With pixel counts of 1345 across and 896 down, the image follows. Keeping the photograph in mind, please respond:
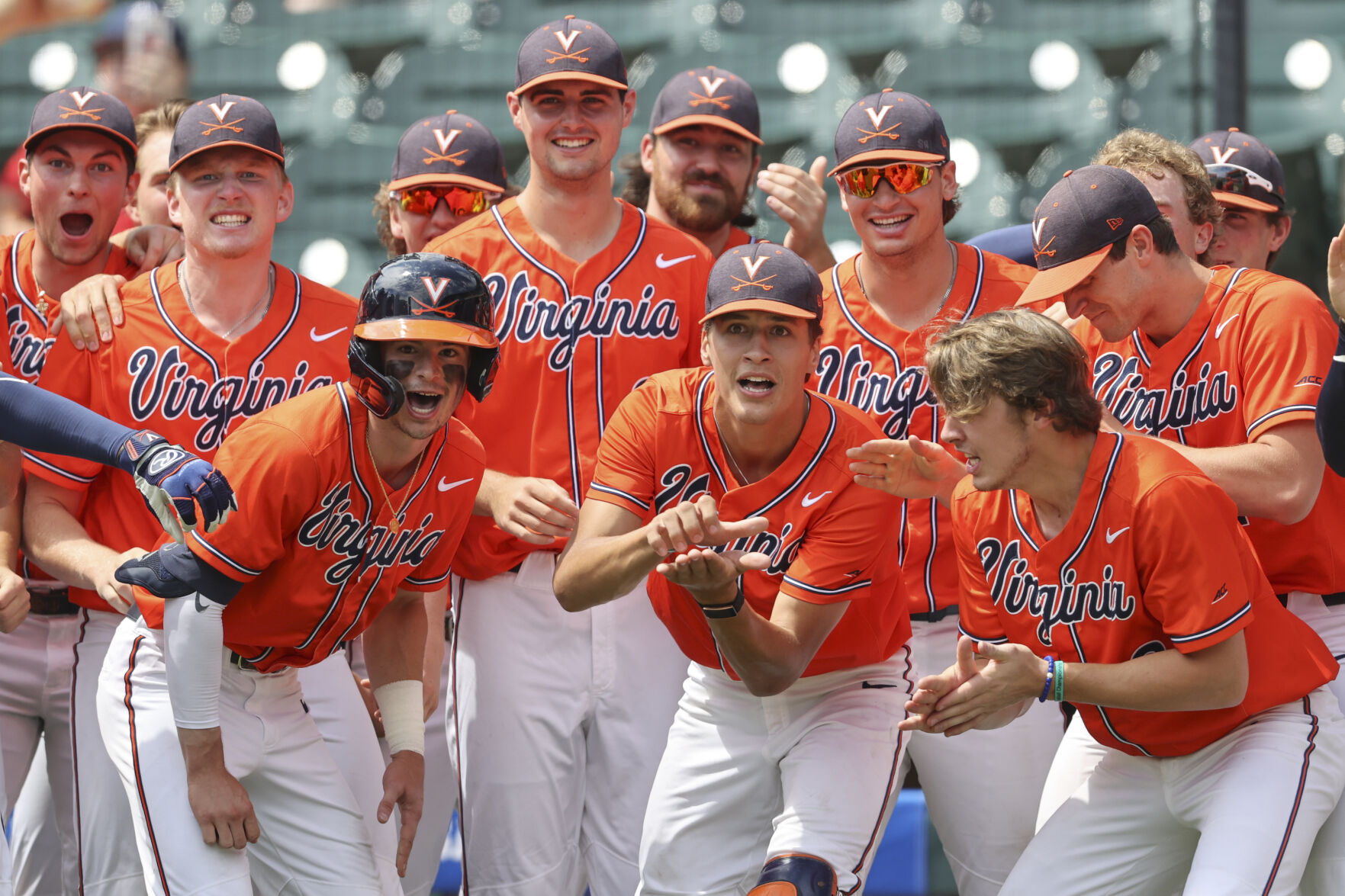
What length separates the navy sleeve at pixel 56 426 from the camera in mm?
3250

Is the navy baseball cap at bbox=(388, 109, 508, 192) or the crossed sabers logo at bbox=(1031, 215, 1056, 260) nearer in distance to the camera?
the crossed sabers logo at bbox=(1031, 215, 1056, 260)

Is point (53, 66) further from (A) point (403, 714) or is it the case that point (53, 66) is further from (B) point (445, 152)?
(A) point (403, 714)

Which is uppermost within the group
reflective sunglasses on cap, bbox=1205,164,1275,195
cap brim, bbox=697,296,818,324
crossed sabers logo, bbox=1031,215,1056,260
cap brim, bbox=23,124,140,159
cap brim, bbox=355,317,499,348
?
cap brim, bbox=23,124,140,159

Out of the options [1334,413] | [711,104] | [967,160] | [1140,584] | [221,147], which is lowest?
[1140,584]

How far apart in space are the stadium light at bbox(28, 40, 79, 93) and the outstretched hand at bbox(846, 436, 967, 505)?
5.69 meters

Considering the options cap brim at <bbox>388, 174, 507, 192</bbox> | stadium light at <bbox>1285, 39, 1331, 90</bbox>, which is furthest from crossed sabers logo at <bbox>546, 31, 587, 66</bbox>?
stadium light at <bbox>1285, 39, 1331, 90</bbox>

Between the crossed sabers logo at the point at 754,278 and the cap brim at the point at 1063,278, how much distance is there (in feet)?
1.86

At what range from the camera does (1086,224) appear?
3506 millimetres

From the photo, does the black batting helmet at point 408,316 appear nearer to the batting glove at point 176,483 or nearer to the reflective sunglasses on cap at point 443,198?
the batting glove at point 176,483

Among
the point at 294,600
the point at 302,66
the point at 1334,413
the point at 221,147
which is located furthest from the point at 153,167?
the point at 1334,413

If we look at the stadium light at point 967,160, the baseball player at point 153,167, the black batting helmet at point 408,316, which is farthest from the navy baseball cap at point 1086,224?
the stadium light at point 967,160

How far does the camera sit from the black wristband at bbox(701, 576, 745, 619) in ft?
10.4

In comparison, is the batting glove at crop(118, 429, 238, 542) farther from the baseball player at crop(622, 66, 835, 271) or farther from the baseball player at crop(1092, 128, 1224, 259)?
the baseball player at crop(1092, 128, 1224, 259)

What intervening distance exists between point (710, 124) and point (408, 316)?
5.57 ft
